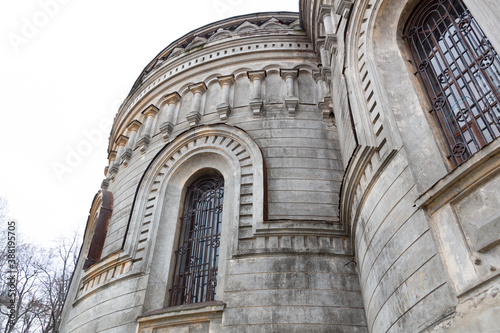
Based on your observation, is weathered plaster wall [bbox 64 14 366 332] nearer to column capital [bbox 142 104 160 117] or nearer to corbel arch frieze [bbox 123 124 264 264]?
corbel arch frieze [bbox 123 124 264 264]

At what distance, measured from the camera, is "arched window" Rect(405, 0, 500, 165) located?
5.57m

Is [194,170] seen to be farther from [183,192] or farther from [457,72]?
[457,72]

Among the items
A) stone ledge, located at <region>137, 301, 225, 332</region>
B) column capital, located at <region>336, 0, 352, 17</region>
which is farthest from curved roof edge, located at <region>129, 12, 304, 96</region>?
stone ledge, located at <region>137, 301, 225, 332</region>

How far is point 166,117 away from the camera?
44.0 feet

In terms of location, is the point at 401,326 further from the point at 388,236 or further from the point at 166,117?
the point at 166,117

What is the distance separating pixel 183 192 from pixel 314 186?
398 centimetres

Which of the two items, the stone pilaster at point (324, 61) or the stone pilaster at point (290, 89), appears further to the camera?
the stone pilaster at point (290, 89)

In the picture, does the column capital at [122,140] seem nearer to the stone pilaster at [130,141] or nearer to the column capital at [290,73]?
the stone pilaster at [130,141]

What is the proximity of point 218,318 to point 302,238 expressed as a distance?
2477 mm

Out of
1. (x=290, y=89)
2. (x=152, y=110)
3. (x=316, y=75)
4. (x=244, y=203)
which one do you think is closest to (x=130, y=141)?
(x=152, y=110)

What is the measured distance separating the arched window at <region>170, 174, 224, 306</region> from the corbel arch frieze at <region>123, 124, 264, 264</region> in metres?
0.45

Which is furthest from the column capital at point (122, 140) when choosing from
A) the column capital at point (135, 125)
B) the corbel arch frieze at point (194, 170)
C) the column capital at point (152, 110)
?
the corbel arch frieze at point (194, 170)

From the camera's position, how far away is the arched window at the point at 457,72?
18.3ft

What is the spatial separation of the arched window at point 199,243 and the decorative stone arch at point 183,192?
0.26m
